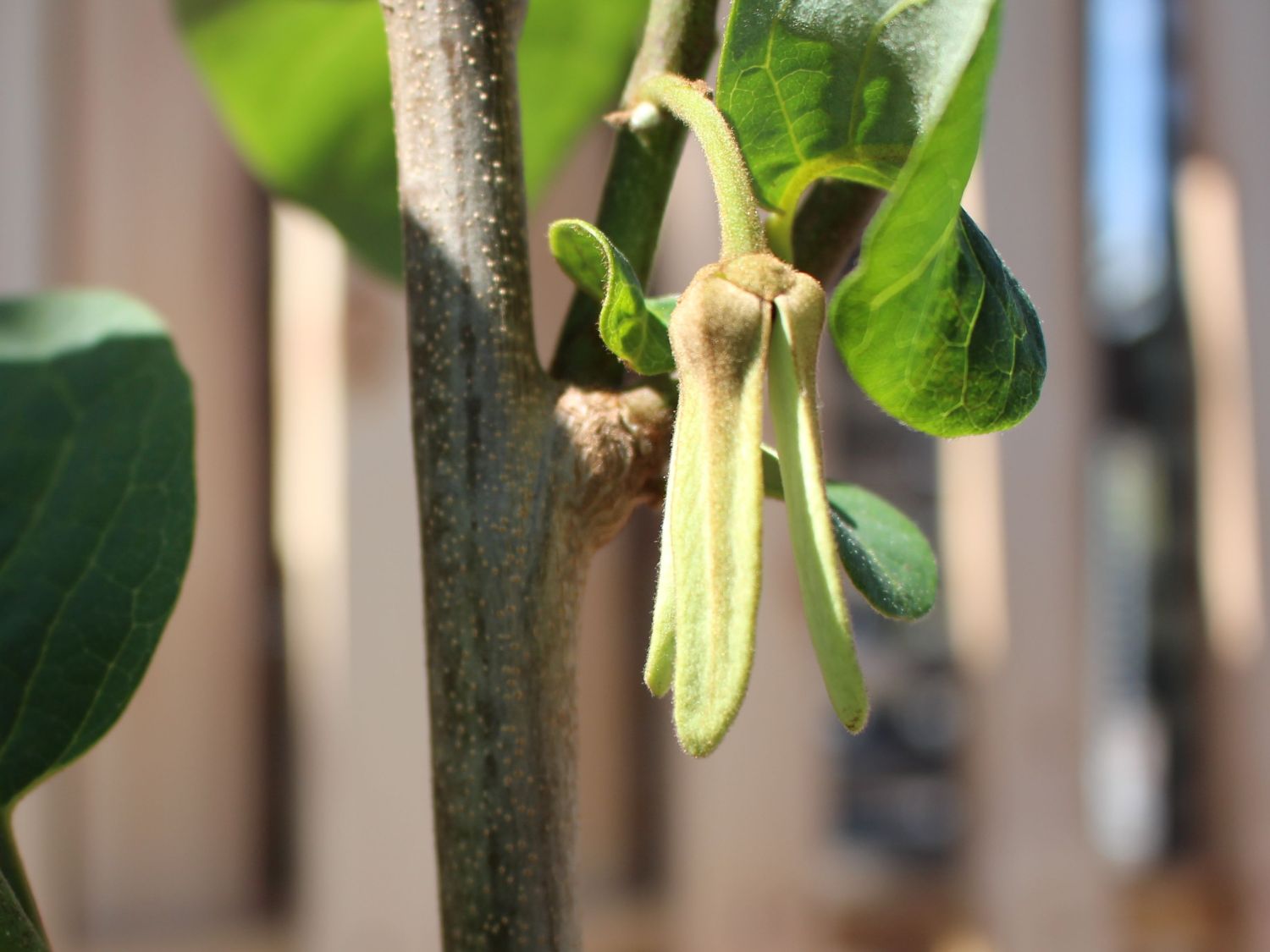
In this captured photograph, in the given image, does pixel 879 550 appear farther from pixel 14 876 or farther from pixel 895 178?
pixel 14 876

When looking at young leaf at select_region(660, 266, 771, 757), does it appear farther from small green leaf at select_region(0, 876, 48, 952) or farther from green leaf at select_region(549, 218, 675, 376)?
small green leaf at select_region(0, 876, 48, 952)

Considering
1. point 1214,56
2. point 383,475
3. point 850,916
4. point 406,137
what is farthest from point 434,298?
point 1214,56

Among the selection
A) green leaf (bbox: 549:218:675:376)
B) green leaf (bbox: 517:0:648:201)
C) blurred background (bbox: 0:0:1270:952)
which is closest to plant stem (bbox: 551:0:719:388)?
green leaf (bbox: 549:218:675:376)

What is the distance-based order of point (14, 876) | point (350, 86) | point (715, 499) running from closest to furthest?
point (715, 499), point (14, 876), point (350, 86)

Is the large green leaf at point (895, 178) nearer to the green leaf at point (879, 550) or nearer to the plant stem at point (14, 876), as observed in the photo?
the green leaf at point (879, 550)

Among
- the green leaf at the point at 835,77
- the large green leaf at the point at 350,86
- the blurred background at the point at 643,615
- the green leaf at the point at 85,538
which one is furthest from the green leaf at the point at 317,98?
the blurred background at the point at 643,615

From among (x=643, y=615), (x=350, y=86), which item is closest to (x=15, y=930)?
(x=350, y=86)
